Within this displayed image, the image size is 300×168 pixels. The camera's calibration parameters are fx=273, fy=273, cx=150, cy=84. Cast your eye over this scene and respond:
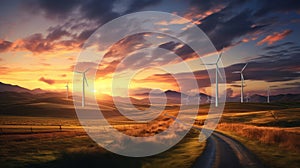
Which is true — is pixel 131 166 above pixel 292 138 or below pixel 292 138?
below

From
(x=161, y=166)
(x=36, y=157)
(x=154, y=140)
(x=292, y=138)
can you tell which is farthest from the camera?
(x=154, y=140)

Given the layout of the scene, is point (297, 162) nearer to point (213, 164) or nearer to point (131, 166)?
point (213, 164)

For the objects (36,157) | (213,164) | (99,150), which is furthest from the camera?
(99,150)

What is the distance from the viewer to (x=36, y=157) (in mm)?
24953

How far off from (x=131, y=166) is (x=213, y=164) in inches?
293

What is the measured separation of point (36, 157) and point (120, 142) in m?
9.47

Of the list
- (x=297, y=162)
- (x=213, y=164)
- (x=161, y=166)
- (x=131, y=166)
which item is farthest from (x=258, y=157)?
(x=131, y=166)

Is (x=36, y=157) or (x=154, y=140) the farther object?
(x=154, y=140)

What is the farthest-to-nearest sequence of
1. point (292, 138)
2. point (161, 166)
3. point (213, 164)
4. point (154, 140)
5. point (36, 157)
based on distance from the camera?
point (154, 140) < point (292, 138) < point (36, 157) < point (161, 166) < point (213, 164)

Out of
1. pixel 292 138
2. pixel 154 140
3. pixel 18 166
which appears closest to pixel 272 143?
pixel 292 138

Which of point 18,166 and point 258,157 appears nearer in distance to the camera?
point 18,166

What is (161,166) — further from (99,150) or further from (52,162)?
(52,162)

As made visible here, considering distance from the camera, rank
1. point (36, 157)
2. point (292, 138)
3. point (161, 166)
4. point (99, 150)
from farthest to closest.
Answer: point (292, 138)
point (99, 150)
point (36, 157)
point (161, 166)

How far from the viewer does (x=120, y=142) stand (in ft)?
103
